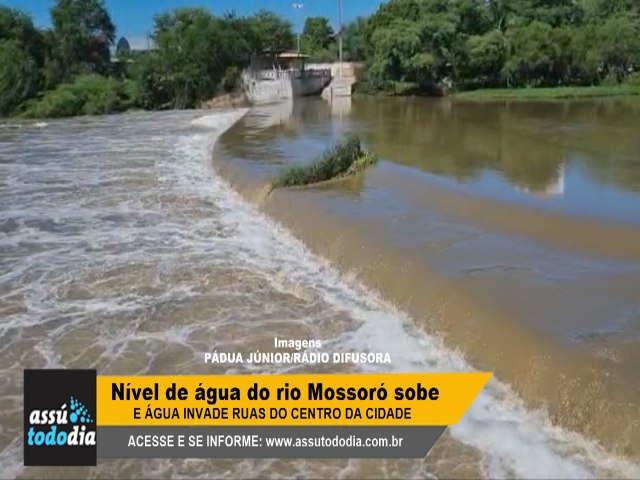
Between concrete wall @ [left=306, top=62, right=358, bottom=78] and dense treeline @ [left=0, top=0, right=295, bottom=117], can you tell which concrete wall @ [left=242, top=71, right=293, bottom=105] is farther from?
concrete wall @ [left=306, top=62, right=358, bottom=78]

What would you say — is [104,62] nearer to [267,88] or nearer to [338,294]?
[267,88]

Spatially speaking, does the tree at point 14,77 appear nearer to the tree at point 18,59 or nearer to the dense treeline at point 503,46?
the tree at point 18,59

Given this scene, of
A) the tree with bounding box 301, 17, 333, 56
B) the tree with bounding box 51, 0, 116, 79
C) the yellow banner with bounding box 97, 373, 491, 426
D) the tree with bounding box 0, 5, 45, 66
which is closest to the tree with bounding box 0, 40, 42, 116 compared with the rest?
the tree with bounding box 0, 5, 45, 66

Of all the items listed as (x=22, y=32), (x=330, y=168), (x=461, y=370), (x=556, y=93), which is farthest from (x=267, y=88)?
(x=461, y=370)

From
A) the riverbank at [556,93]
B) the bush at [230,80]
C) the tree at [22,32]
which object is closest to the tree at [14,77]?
the tree at [22,32]

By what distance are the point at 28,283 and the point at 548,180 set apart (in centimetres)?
934

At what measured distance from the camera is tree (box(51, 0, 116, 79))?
46.3m

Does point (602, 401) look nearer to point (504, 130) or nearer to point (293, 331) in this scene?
point (293, 331)

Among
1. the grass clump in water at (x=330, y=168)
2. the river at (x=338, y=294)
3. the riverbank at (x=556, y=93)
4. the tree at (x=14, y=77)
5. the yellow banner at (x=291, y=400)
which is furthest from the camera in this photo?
the tree at (x=14, y=77)

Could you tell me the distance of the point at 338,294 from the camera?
Result: 7.38 metres

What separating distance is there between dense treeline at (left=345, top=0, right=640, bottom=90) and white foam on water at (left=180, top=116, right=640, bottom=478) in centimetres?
3347

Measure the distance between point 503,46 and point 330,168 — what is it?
30.7 m

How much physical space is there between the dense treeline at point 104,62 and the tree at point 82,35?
0.07m

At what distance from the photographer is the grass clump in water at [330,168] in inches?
480
